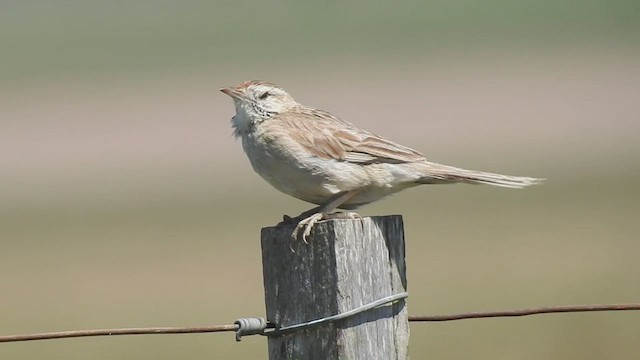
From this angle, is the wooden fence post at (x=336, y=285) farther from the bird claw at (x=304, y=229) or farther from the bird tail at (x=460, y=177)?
the bird tail at (x=460, y=177)

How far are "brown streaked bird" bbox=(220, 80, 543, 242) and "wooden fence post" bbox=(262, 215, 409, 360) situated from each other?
155 cm

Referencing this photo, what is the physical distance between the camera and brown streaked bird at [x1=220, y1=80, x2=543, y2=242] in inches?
254

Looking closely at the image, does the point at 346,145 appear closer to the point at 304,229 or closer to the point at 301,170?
the point at 301,170

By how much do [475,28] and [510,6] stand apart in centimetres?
234

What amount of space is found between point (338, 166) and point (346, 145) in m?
0.19

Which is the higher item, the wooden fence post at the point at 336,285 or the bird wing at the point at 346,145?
the bird wing at the point at 346,145

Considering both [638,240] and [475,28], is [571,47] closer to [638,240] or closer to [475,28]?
[475,28]

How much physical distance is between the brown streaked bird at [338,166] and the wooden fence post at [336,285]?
1.55 m

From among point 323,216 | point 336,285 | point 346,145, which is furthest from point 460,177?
point 336,285

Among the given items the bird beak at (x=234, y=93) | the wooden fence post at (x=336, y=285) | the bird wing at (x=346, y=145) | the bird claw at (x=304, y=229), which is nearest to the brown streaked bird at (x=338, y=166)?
the bird wing at (x=346, y=145)

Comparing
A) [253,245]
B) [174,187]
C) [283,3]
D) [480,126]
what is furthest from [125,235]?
[283,3]

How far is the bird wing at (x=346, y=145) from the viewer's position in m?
6.54

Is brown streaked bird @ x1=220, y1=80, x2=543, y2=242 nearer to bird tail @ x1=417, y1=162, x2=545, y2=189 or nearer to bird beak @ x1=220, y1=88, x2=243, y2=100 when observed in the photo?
bird tail @ x1=417, y1=162, x2=545, y2=189

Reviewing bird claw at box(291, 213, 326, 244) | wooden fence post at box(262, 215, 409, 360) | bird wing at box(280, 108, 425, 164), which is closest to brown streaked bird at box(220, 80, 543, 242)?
bird wing at box(280, 108, 425, 164)
